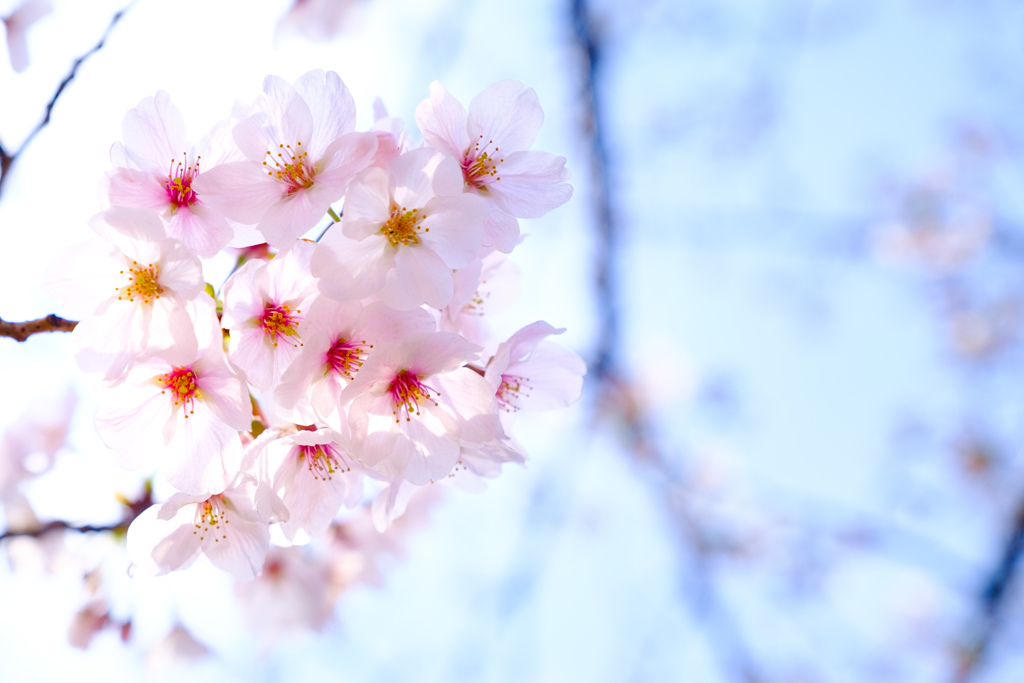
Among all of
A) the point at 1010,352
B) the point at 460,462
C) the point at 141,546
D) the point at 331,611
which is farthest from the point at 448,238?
the point at 1010,352

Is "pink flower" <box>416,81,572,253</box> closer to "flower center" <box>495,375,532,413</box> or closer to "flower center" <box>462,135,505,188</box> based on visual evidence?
"flower center" <box>462,135,505,188</box>

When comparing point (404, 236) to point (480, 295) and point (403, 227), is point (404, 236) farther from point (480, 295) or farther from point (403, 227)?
point (480, 295)

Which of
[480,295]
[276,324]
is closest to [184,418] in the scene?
[276,324]

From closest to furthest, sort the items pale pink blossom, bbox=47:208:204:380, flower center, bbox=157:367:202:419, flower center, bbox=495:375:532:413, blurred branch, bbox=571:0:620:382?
1. pale pink blossom, bbox=47:208:204:380
2. flower center, bbox=157:367:202:419
3. flower center, bbox=495:375:532:413
4. blurred branch, bbox=571:0:620:382

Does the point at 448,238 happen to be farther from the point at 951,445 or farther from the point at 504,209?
the point at 951,445

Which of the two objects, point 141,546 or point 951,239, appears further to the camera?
point 951,239

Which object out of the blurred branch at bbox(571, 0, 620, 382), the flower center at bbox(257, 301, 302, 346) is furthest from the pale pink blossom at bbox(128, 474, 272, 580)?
the blurred branch at bbox(571, 0, 620, 382)
